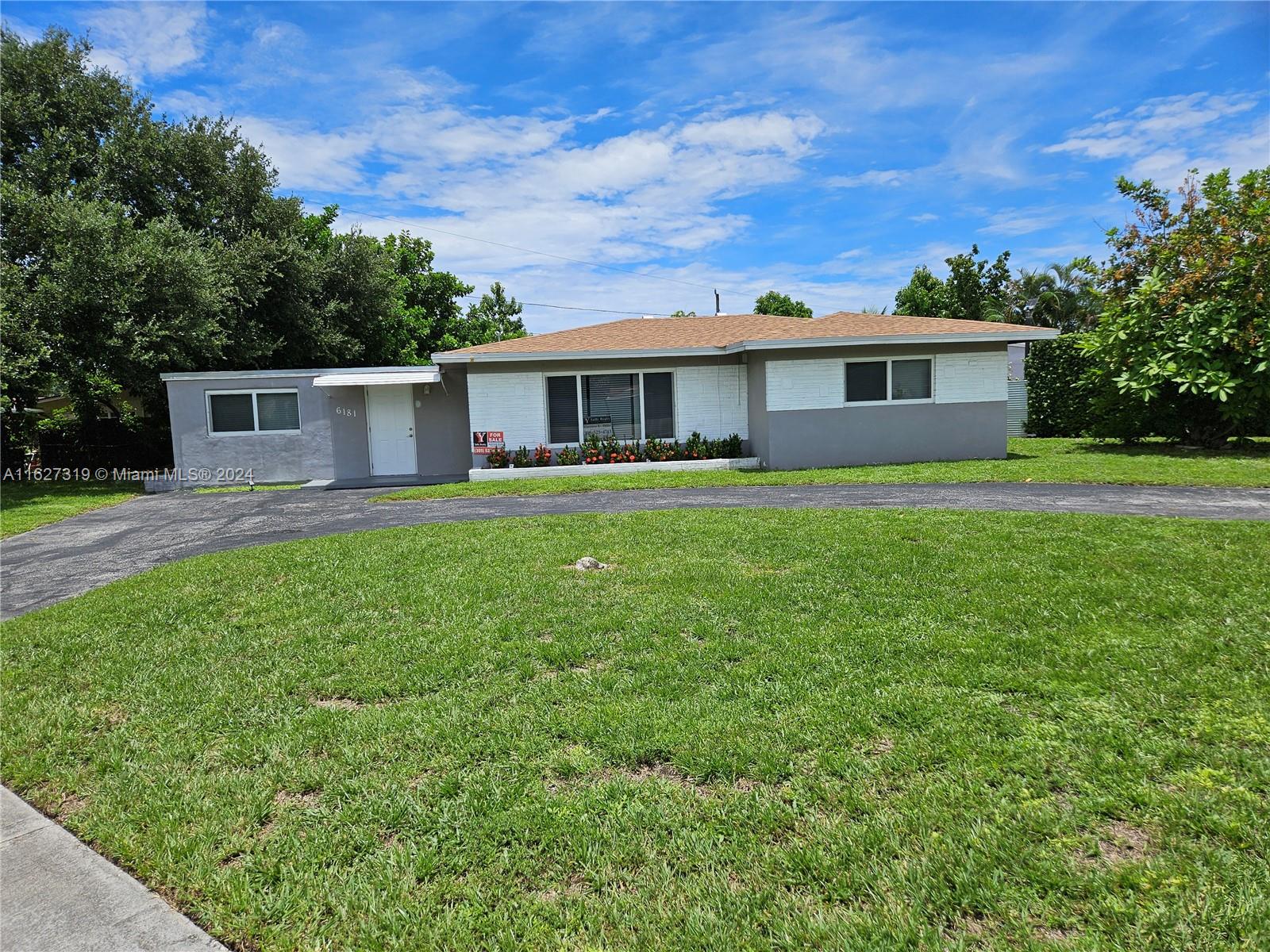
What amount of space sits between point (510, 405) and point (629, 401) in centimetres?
269

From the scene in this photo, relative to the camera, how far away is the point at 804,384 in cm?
1527

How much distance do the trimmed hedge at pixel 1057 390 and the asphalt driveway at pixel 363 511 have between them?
1011 cm

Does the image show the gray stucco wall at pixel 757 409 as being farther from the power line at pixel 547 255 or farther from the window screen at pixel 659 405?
the power line at pixel 547 255

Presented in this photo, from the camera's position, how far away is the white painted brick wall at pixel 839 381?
15.2 m

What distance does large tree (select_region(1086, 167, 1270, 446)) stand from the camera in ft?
46.5

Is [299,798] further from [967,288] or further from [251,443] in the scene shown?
[967,288]

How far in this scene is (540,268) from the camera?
37750 mm

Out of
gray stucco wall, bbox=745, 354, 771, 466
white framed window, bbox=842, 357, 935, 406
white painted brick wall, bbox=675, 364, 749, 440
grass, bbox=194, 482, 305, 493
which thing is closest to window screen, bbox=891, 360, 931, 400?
white framed window, bbox=842, 357, 935, 406

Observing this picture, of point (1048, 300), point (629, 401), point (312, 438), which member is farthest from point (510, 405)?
point (1048, 300)

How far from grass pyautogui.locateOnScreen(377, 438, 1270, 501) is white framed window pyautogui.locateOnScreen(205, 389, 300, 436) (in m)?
4.97

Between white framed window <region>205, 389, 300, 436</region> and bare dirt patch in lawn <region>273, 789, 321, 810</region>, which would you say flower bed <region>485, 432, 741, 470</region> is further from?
bare dirt patch in lawn <region>273, 789, 321, 810</region>

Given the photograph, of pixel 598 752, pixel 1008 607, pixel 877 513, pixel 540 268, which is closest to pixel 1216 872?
pixel 598 752

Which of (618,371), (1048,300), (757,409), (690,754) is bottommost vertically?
(690,754)

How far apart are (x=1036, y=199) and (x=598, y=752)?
91.3ft
